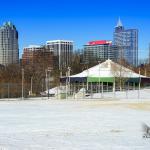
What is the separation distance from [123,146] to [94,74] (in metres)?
60.7

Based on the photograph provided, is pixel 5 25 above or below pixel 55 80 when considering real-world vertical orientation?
above

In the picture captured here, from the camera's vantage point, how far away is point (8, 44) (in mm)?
160375

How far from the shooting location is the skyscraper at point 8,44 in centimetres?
13062

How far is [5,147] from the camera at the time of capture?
12.6m

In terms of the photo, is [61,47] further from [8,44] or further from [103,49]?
[8,44]

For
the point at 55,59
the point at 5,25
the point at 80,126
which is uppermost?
the point at 5,25

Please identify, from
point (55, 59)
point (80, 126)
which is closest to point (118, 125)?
point (80, 126)

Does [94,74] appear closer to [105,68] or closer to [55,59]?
[105,68]

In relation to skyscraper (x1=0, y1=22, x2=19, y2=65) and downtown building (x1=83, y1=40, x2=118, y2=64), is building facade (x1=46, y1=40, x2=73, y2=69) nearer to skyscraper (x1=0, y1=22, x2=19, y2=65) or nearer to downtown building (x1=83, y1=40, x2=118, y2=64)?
downtown building (x1=83, y1=40, x2=118, y2=64)

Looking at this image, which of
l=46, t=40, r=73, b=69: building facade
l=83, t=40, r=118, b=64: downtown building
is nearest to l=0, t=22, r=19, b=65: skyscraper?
l=46, t=40, r=73, b=69: building facade

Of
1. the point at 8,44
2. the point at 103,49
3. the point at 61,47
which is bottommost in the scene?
the point at 103,49

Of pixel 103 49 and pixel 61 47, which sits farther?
pixel 61 47

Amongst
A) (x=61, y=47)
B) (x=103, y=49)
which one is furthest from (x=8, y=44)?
(x=103, y=49)

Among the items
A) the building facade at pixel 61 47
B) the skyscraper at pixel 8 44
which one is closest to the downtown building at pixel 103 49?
the building facade at pixel 61 47
